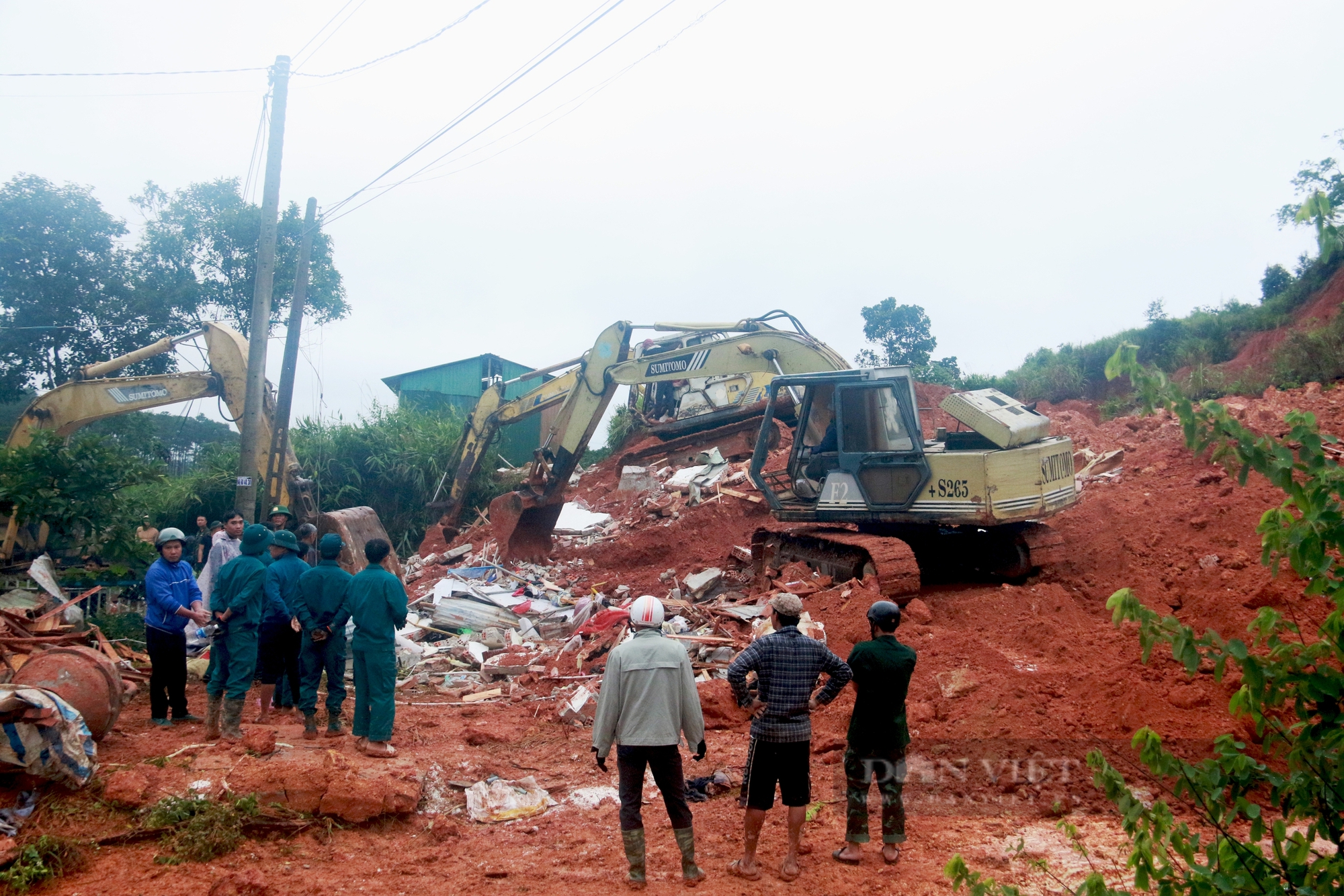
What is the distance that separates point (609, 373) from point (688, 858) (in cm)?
901

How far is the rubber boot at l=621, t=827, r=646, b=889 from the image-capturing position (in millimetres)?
4539

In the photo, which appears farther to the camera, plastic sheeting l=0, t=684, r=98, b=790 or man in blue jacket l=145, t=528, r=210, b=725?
man in blue jacket l=145, t=528, r=210, b=725

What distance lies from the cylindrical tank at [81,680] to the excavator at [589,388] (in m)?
6.61

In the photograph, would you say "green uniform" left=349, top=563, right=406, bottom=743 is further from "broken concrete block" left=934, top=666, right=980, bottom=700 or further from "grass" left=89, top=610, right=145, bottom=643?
"grass" left=89, top=610, right=145, bottom=643

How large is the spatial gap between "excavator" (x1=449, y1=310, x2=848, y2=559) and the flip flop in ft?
19.4

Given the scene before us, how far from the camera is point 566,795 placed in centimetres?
602

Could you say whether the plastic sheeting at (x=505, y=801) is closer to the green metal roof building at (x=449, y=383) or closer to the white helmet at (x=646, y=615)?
the white helmet at (x=646, y=615)

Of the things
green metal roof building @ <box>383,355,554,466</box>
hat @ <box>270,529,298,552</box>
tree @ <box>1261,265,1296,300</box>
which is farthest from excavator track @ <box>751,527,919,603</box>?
tree @ <box>1261,265,1296,300</box>

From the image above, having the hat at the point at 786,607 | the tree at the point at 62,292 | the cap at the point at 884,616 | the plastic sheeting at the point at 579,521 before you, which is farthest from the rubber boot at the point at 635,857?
the tree at the point at 62,292

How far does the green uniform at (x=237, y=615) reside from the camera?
6.62 m

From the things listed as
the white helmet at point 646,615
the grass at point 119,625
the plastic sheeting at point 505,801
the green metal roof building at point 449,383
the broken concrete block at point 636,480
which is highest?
the green metal roof building at point 449,383

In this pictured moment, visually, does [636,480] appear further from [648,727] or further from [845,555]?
[648,727]

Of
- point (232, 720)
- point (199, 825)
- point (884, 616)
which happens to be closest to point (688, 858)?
point (884, 616)

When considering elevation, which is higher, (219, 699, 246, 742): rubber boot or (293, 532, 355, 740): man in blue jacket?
(293, 532, 355, 740): man in blue jacket
